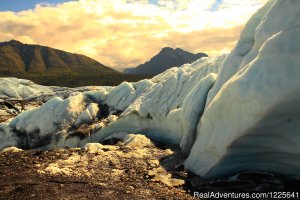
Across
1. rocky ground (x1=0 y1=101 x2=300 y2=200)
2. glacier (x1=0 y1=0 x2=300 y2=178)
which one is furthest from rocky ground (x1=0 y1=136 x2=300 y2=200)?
glacier (x1=0 y1=0 x2=300 y2=178)

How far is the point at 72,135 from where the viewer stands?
3139cm

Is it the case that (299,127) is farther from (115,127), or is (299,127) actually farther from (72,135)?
(72,135)

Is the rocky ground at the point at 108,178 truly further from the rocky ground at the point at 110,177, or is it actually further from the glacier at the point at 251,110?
the glacier at the point at 251,110

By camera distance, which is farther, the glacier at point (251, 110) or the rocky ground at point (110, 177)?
the rocky ground at point (110, 177)

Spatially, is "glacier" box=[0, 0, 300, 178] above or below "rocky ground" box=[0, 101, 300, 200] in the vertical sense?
above

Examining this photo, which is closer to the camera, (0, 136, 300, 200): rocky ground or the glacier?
the glacier

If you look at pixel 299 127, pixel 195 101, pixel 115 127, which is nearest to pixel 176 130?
pixel 195 101

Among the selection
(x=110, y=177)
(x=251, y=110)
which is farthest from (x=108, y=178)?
(x=251, y=110)

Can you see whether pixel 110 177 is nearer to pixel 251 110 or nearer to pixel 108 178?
pixel 108 178

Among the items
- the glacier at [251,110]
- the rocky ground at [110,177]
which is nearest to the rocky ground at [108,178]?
the rocky ground at [110,177]

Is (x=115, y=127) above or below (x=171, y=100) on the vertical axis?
below

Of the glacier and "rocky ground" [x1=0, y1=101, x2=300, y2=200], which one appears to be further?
"rocky ground" [x1=0, y1=101, x2=300, y2=200]

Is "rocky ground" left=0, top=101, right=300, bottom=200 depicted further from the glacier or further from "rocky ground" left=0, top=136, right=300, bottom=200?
the glacier

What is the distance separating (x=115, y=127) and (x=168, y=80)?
628cm
